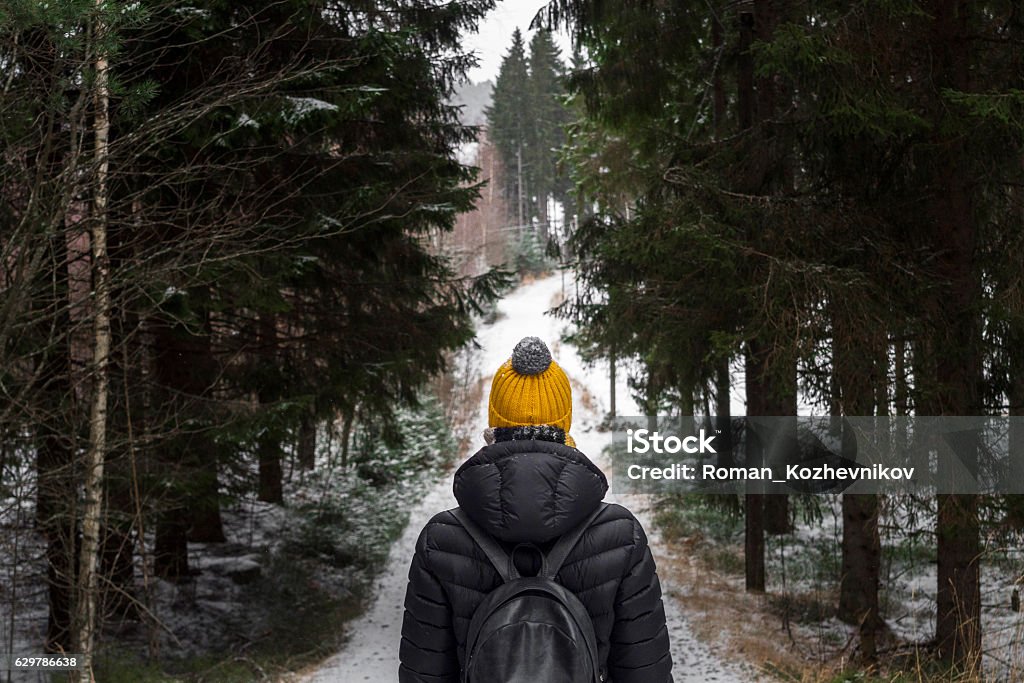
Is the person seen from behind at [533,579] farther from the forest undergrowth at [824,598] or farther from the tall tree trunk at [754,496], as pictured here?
the tall tree trunk at [754,496]

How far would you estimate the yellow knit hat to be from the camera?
2473 millimetres

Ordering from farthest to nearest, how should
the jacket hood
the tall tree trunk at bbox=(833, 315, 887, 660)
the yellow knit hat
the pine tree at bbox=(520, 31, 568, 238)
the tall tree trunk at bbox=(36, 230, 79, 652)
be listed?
1. the pine tree at bbox=(520, 31, 568, 238)
2. the tall tree trunk at bbox=(833, 315, 887, 660)
3. the tall tree trunk at bbox=(36, 230, 79, 652)
4. the yellow knit hat
5. the jacket hood

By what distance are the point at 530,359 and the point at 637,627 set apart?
2.85ft

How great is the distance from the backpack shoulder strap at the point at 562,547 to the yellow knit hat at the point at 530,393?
0.30m

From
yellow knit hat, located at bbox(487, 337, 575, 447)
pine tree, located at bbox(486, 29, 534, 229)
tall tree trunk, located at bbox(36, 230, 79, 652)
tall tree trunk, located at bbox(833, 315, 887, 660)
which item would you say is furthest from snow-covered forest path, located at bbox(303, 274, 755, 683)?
pine tree, located at bbox(486, 29, 534, 229)

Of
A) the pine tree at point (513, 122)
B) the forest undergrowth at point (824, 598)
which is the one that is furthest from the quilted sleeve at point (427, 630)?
the pine tree at point (513, 122)

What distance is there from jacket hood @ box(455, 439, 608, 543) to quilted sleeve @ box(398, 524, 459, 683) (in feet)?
0.75

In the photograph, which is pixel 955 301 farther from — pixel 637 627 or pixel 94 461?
pixel 94 461

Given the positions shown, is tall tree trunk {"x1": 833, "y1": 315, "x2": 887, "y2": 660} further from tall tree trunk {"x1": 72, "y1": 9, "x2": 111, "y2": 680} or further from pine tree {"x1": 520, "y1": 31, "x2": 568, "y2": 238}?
pine tree {"x1": 520, "y1": 31, "x2": 568, "y2": 238}

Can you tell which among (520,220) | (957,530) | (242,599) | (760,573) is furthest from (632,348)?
(520,220)

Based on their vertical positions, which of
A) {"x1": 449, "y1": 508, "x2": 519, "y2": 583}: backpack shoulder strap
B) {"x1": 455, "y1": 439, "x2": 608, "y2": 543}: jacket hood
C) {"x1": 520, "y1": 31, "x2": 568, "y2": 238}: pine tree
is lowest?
{"x1": 449, "y1": 508, "x2": 519, "y2": 583}: backpack shoulder strap

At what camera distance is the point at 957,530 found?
21.7ft

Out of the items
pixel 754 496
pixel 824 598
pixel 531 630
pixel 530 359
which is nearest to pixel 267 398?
pixel 754 496

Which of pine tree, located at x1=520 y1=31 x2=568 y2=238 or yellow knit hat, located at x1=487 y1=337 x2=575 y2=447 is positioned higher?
pine tree, located at x1=520 y1=31 x2=568 y2=238
